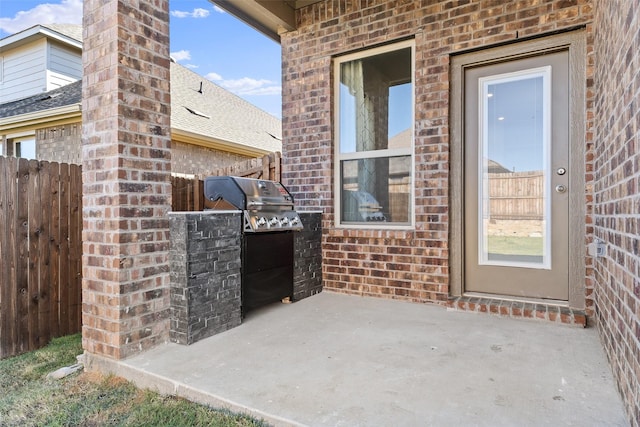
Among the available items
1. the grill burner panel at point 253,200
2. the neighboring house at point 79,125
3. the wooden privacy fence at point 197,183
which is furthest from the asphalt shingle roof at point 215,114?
the grill burner panel at point 253,200

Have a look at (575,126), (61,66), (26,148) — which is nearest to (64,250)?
(575,126)

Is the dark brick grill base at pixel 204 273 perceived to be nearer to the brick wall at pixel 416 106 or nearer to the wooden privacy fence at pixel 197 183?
the brick wall at pixel 416 106

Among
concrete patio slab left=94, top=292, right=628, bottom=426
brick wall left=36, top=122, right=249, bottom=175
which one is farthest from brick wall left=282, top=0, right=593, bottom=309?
brick wall left=36, top=122, right=249, bottom=175

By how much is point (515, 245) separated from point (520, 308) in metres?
0.53

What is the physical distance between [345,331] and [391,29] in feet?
9.23

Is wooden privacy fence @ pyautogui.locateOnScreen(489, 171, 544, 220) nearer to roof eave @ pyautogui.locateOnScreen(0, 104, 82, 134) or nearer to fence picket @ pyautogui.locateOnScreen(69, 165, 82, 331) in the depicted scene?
fence picket @ pyautogui.locateOnScreen(69, 165, 82, 331)

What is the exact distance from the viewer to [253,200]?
3.03 m

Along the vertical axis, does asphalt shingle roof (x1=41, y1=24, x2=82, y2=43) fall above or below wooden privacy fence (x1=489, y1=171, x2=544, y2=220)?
above

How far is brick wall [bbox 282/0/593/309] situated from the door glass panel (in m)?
0.31

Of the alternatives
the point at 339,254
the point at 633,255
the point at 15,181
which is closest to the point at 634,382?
the point at 633,255

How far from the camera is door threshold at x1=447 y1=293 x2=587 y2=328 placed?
9.39 ft

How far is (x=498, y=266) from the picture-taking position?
3305 mm

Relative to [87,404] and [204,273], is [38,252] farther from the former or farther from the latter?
[87,404]

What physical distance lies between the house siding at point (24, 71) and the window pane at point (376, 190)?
24.6ft
